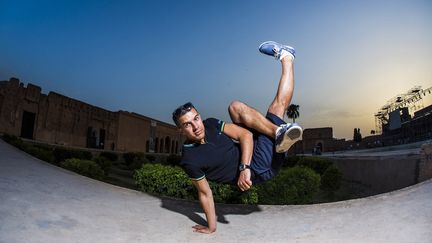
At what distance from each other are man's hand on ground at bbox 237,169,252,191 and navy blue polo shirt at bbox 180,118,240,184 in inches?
8.3

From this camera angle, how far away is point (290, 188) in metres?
9.71

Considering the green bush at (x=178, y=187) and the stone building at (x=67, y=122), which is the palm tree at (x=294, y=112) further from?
the green bush at (x=178, y=187)

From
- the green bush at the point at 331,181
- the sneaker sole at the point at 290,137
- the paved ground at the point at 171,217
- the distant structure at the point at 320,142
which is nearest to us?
the sneaker sole at the point at 290,137

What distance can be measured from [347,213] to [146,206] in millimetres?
3182

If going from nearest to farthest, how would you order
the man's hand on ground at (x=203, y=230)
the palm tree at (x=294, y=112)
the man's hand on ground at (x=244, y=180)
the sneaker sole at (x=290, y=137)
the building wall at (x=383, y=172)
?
1. the sneaker sole at (x=290, y=137)
2. the man's hand on ground at (x=244, y=180)
3. the man's hand on ground at (x=203, y=230)
4. the building wall at (x=383, y=172)
5. the palm tree at (x=294, y=112)

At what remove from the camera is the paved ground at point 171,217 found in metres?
3.48

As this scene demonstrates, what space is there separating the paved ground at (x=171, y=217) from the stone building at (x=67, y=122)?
2055cm

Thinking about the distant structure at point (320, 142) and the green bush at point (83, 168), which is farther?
the distant structure at point (320, 142)

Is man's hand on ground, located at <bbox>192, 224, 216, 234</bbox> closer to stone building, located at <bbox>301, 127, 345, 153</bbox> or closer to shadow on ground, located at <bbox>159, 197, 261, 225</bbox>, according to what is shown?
shadow on ground, located at <bbox>159, 197, 261, 225</bbox>

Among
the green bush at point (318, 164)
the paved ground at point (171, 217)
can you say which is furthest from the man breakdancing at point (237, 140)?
the green bush at point (318, 164)

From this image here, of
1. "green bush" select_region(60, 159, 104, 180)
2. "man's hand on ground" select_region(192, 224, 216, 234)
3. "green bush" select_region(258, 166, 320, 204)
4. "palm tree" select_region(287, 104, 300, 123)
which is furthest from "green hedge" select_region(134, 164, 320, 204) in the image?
"palm tree" select_region(287, 104, 300, 123)

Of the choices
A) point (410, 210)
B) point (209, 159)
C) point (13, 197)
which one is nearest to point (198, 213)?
point (209, 159)

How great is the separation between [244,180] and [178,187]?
573 cm

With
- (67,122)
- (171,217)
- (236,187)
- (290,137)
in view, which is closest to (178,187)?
(236,187)
